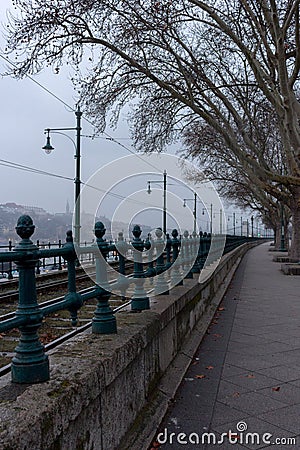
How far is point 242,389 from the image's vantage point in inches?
206

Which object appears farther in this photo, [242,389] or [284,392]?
[242,389]

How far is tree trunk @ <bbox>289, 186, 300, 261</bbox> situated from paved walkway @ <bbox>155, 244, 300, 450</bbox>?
18067mm

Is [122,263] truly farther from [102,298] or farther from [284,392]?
[284,392]

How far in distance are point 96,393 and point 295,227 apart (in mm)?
25813

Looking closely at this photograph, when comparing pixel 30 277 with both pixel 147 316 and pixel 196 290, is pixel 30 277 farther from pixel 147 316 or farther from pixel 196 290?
pixel 196 290

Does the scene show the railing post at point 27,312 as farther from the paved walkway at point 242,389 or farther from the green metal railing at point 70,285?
the paved walkway at point 242,389

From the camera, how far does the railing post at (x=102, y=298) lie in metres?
4.19

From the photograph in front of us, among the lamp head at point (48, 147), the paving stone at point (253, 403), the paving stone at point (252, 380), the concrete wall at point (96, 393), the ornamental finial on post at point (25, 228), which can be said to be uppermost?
the lamp head at point (48, 147)

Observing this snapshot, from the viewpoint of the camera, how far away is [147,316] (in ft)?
16.5

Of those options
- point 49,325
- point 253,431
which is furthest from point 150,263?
point 49,325

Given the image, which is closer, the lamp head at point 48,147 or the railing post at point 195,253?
the railing post at point 195,253

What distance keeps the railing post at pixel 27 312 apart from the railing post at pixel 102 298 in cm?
126

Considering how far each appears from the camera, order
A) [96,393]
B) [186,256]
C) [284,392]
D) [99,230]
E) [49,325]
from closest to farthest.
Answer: [96,393], [99,230], [284,392], [186,256], [49,325]

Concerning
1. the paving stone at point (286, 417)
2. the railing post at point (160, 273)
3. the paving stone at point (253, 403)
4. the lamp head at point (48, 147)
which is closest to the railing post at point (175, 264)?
the railing post at point (160, 273)
